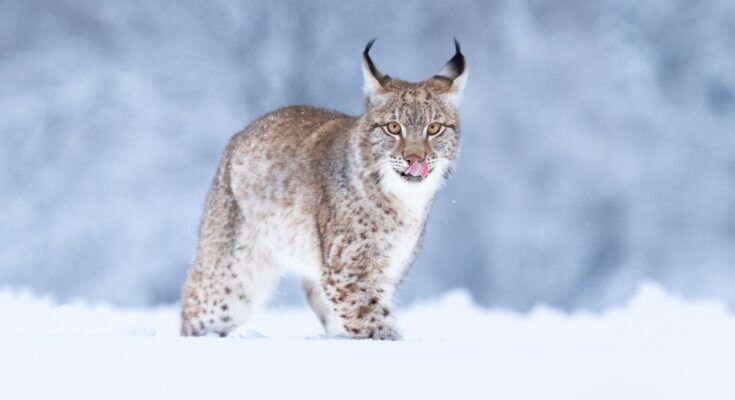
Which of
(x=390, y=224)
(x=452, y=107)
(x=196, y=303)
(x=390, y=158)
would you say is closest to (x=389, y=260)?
(x=390, y=224)

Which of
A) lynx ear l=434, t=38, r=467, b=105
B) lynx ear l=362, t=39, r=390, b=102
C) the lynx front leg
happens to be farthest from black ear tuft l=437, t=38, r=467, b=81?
the lynx front leg

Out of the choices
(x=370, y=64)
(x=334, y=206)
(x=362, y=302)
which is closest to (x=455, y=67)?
(x=370, y=64)

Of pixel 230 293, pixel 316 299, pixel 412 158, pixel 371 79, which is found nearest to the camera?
pixel 412 158

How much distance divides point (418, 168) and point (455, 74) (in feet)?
3.20

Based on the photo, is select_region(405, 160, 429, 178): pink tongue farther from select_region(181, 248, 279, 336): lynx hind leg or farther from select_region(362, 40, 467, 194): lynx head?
select_region(181, 248, 279, 336): lynx hind leg

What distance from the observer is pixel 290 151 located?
29.5 feet

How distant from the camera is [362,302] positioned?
304 inches

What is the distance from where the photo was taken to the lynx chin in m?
7.73

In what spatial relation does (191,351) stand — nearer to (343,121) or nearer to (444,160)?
(444,160)

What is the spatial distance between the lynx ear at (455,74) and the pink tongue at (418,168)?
2.22 ft

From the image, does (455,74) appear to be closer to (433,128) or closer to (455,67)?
(455,67)

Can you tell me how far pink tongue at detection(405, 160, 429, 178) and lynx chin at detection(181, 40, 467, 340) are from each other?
0.01 metres

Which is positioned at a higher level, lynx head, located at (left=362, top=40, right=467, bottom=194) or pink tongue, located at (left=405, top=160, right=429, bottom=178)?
lynx head, located at (left=362, top=40, right=467, bottom=194)

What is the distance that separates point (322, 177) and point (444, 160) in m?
1.15
